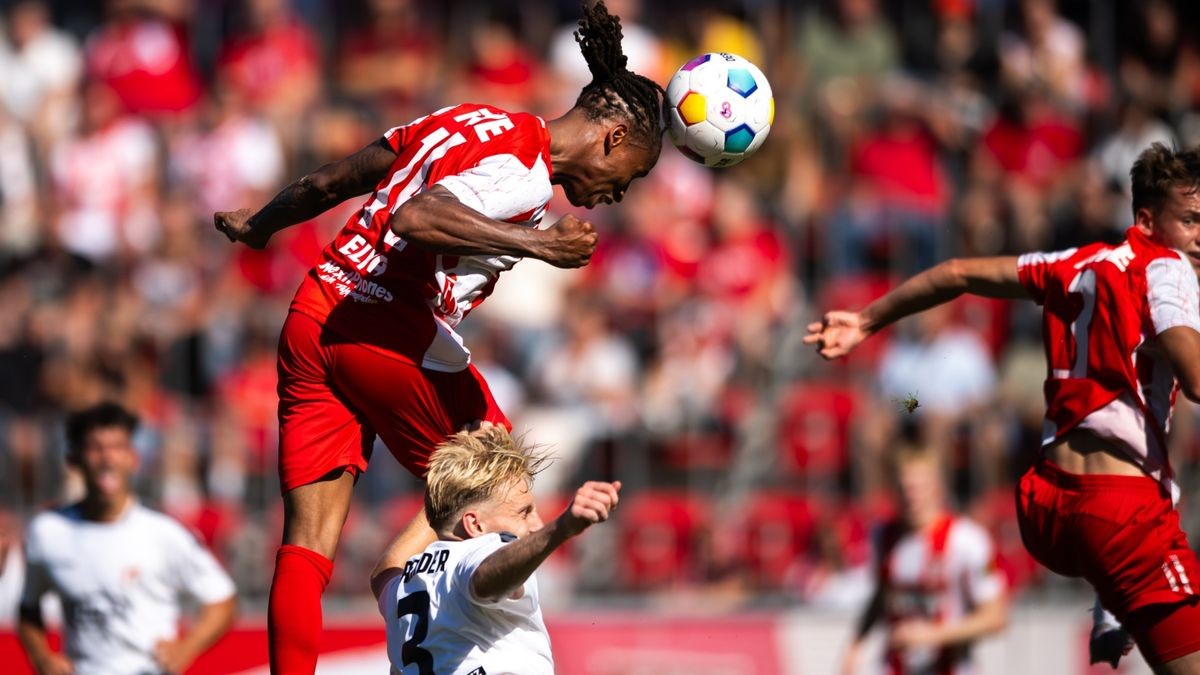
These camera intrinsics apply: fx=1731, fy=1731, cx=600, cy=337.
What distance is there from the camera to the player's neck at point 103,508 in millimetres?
8844

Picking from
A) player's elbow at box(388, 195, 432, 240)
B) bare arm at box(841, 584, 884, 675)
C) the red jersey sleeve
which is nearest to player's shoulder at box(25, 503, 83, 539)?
player's elbow at box(388, 195, 432, 240)

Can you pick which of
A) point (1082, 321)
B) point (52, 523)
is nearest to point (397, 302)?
point (1082, 321)

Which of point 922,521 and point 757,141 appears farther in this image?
point 922,521

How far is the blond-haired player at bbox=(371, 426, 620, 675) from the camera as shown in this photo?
573 centimetres

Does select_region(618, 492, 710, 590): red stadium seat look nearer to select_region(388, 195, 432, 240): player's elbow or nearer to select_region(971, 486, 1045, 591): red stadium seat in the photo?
select_region(971, 486, 1045, 591): red stadium seat

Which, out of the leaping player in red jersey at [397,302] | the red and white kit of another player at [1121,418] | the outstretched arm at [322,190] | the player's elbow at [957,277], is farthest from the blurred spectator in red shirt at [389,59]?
the red and white kit of another player at [1121,418]

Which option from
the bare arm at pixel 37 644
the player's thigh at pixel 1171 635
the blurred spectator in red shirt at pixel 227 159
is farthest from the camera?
the blurred spectator in red shirt at pixel 227 159

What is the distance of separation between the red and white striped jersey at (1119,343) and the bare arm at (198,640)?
14.2 feet

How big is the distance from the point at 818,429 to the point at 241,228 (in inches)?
237

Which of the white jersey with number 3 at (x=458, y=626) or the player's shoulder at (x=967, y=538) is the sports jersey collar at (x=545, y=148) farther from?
Answer: the player's shoulder at (x=967, y=538)

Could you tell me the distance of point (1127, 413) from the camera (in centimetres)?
633

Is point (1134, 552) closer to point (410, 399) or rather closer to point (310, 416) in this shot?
point (410, 399)

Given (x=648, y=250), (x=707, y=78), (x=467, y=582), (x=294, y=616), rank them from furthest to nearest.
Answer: (x=648, y=250)
(x=707, y=78)
(x=294, y=616)
(x=467, y=582)

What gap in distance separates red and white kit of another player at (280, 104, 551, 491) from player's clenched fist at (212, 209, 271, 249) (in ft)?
1.67
